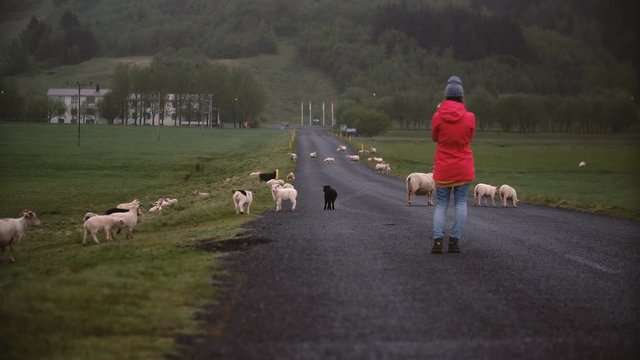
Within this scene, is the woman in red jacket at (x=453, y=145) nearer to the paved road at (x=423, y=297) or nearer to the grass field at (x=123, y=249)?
the paved road at (x=423, y=297)

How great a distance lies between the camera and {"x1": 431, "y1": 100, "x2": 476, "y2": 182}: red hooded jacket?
12695 mm

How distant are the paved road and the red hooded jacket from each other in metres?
1.35

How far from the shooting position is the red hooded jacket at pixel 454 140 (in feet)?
41.7

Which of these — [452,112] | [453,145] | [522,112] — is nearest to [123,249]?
[453,145]

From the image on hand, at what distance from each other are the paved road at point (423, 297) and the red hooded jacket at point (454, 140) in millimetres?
1354

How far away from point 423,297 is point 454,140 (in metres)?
4.07

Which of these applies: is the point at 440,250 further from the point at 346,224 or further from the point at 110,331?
the point at 110,331

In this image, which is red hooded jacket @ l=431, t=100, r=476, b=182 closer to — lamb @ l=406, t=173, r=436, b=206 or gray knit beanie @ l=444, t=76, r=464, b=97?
gray knit beanie @ l=444, t=76, r=464, b=97

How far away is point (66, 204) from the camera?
34531 mm

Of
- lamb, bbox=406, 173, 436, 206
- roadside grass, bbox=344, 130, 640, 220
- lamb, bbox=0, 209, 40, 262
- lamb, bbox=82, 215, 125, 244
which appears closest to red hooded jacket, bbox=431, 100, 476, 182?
lamb, bbox=82, 215, 125, 244

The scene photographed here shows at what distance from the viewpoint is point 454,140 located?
41.6ft

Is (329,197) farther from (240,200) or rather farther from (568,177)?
(568,177)

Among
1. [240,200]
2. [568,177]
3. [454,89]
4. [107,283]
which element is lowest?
[568,177]

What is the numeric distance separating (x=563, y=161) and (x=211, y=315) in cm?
6979
